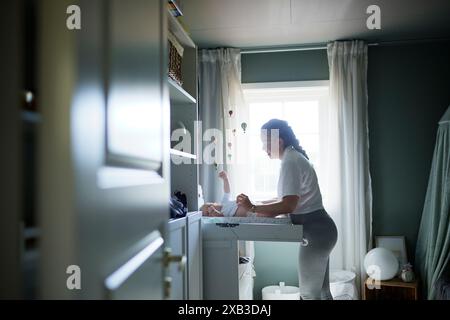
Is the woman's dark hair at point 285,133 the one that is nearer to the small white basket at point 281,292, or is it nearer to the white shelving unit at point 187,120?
the white shelving unit at point 187,120

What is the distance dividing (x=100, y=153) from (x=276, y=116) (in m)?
2.73


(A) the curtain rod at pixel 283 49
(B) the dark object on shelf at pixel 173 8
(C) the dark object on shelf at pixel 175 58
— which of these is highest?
(A) the curtain rod at pixel 283 49

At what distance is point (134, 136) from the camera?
0.64m

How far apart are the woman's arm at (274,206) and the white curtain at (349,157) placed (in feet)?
3.45

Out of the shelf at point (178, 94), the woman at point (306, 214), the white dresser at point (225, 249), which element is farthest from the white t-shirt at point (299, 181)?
the shelf at point (178, 94)

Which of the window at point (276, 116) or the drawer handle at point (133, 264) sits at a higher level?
the window at point (276, 116)

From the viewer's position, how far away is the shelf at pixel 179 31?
66.8 inches

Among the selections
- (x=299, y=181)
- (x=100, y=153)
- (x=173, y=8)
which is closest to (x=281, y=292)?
(x=299, y=181)

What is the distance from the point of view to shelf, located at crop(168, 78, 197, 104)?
1.70 m

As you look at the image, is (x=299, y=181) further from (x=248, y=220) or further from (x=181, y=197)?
(x=181, y=197)

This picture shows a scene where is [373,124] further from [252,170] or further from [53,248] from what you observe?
[53,248]

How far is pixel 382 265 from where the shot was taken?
8.47 ft

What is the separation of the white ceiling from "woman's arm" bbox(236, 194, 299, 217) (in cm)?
118

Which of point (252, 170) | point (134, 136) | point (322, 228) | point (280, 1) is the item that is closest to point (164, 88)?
point (134, 136)
